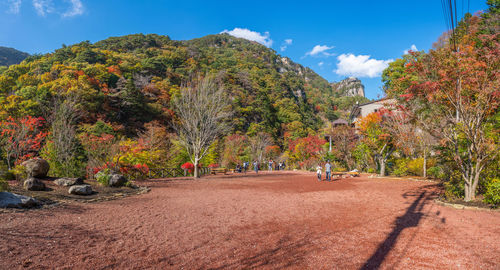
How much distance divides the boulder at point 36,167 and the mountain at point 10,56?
Result: 99.2 meters

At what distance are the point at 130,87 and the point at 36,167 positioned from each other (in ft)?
81.4

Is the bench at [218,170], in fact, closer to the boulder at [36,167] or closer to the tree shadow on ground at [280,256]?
the boulder at [36,167]

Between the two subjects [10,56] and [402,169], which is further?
[10,56]

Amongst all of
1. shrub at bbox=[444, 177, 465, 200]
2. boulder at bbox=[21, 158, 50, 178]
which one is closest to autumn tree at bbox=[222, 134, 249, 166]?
boulder at bbox=[21, 158, 50, 178]

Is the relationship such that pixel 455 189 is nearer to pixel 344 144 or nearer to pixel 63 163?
pixel 344 144

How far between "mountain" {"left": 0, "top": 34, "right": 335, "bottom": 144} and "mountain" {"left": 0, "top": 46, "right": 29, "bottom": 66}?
44270 millimetres

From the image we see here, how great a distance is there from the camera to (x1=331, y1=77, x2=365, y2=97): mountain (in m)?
128

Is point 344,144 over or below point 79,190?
over

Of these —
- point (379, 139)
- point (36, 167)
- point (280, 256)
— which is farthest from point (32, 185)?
point (379, 139)

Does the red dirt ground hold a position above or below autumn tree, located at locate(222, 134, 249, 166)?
below

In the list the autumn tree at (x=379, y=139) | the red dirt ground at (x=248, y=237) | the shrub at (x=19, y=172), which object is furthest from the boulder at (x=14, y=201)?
the autumn tree at (x=379, y=139)

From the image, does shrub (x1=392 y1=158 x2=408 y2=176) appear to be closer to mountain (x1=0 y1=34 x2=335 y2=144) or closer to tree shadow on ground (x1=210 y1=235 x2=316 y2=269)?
tree shadow on ground (x1=210 y1=235 x2=316 y2=269)

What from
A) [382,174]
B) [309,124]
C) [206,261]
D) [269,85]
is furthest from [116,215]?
[269,85]

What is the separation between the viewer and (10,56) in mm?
84188
